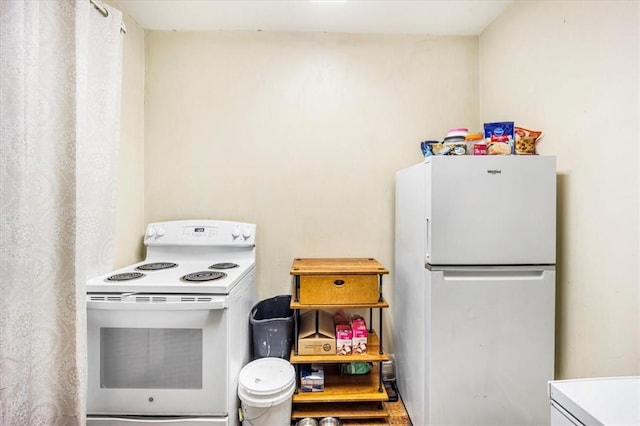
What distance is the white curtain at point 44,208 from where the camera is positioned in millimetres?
1021

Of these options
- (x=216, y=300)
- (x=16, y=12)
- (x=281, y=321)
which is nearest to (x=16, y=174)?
(x=16, y=12)

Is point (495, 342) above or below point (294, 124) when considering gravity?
below

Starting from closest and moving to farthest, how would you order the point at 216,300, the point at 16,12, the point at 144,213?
the point at 16,12 < the point at 216,300 < the point at 144,213

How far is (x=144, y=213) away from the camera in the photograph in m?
2.03

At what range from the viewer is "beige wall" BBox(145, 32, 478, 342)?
2.03m

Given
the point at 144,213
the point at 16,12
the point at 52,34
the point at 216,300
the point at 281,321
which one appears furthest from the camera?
the point at 144,213

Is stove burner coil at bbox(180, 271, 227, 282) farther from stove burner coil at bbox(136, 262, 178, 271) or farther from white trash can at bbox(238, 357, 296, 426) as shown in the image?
white trash can at bbox(238, 357, 296, 426)

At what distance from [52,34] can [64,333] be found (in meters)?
1.16

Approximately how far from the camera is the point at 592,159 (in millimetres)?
1262

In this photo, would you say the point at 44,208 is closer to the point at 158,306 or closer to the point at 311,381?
the point at 158,306

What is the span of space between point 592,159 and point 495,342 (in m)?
0.89

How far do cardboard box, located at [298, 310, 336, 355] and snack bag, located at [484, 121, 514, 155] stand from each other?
4.01 ft

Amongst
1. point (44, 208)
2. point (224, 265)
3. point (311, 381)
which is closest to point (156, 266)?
point (224, 265)

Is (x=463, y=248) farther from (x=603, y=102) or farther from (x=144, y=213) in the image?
(x=144, y=213)
